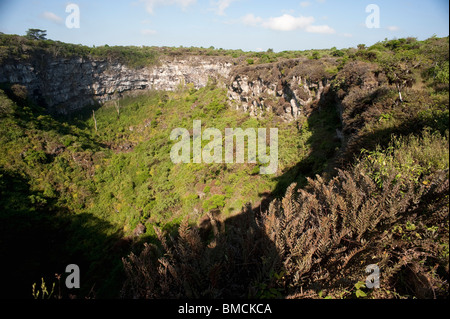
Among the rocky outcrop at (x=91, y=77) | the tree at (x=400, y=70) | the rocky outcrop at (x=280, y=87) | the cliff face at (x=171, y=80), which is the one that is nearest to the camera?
the tree at (x=400, y=70)

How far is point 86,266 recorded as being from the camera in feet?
58.9

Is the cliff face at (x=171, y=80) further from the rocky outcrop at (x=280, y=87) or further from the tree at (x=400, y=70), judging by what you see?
the tree at (x=400, y=70)

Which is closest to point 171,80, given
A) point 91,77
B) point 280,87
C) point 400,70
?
point 91,77

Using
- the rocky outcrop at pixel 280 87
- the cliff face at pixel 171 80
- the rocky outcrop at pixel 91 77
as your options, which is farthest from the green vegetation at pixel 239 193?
Answer: the rocky outcrop at pixel 91 77

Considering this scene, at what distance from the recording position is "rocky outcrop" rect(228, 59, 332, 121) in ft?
64.1

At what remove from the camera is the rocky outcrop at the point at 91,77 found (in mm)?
34906

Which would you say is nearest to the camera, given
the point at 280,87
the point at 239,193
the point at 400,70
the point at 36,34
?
the point at 400,70

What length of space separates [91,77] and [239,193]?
146ft

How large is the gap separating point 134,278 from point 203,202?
16.4 metres

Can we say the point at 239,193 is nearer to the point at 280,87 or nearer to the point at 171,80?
the point at 280,87

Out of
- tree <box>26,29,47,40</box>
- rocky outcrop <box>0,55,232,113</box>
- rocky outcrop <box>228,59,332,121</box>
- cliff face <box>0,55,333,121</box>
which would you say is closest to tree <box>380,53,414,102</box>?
rocky outcrop <box>228,59,332,121</box>

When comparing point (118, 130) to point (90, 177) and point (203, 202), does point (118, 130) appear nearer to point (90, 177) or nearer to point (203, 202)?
point (90, 177)

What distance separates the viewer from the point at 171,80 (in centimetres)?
4981

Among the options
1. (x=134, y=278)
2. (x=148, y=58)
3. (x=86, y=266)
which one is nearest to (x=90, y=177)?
(x=86, y=266)
